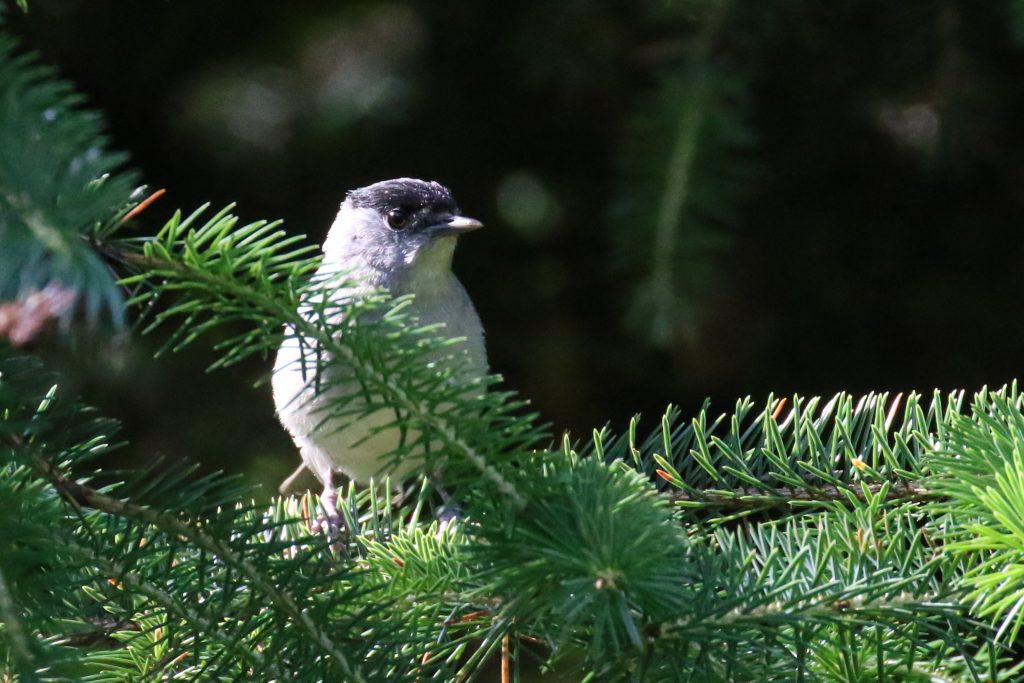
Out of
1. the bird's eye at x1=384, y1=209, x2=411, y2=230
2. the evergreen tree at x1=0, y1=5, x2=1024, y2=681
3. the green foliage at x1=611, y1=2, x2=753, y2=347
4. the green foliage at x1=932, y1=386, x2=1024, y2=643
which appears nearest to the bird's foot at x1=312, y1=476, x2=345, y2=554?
the evergreen tree at x1=0, y1=5, x2=1024, y2=681

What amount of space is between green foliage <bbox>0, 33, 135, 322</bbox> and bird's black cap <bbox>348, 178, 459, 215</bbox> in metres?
1.77

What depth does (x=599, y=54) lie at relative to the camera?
3271 millimetres

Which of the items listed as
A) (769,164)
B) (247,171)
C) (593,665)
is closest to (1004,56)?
(769,164)

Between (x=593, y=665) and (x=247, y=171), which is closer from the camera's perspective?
(x=593, y=665)

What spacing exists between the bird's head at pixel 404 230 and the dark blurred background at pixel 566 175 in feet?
1.55

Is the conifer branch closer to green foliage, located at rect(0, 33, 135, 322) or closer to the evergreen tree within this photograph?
the evergreen tree

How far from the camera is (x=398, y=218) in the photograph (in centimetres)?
295

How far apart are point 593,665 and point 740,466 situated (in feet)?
1.26

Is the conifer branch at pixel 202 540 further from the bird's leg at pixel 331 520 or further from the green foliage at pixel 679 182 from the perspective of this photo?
the green foliage at pixel 679 182

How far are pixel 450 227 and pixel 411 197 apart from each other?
181 mm

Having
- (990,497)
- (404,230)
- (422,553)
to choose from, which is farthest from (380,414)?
(990,497)

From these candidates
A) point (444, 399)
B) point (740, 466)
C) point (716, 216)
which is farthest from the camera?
point (716, 216)

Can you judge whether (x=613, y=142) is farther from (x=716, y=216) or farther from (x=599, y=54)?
(x=716, y=216)

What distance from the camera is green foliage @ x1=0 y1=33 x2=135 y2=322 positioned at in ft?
3.15
